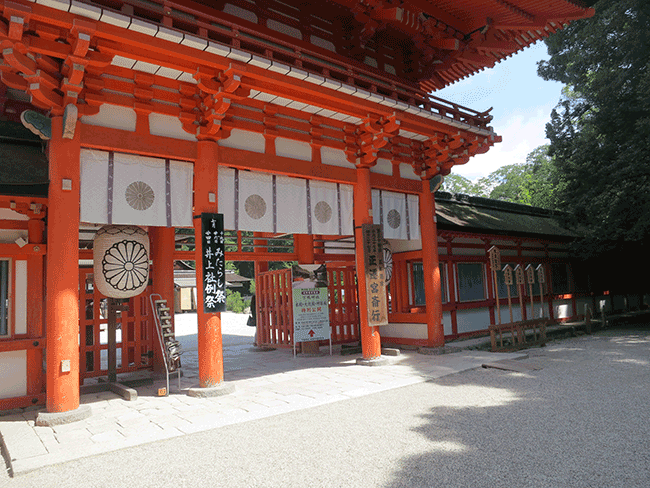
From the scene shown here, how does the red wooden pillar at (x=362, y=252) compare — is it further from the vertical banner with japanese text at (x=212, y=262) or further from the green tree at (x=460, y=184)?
the green tree at (x=460, y=184)

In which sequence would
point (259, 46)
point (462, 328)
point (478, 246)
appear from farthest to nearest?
point (478, 246)
point (462, 328)
point (259, 46)

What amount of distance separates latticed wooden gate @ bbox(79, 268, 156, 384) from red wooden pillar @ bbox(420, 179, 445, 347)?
628cm

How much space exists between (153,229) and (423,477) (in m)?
7.55

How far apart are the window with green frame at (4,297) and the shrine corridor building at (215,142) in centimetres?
2

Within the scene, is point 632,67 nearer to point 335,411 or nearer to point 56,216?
point 335,411

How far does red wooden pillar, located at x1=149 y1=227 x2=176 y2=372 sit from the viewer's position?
8.83 metres

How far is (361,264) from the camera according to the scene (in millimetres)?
9062

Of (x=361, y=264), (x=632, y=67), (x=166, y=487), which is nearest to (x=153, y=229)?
(x=361, y=264)

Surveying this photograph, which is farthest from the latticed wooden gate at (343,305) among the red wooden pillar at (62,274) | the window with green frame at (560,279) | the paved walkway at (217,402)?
the window with green frame at (560,279)

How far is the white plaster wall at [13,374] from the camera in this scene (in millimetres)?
6137

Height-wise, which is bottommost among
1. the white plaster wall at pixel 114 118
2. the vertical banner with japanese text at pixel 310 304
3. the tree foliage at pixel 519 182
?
the vertical banner with japanese text at pixel 310 304

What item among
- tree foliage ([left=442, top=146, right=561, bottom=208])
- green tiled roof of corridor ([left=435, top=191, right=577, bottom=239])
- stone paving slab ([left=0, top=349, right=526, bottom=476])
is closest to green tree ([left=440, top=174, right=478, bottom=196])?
tree foliage ([left=442, top=146, right=561, bottom=208])

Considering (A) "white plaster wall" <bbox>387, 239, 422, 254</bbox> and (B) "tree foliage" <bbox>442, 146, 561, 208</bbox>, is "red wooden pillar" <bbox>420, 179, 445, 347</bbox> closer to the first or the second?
(A) "white plaster wall" <bbox>387, 239, 422, 254</bbox>

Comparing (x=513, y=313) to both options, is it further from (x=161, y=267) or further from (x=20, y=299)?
(x=20, y=299)
